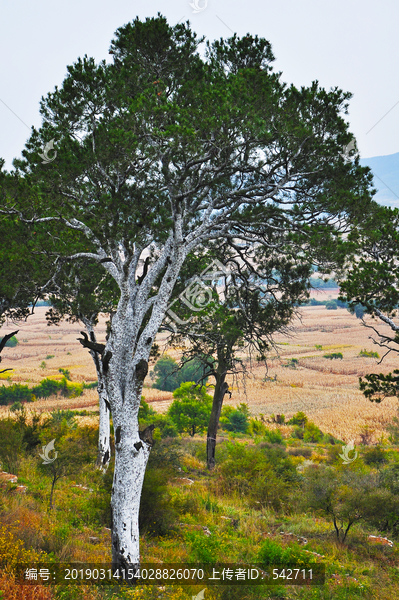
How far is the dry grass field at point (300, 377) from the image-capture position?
136 feet

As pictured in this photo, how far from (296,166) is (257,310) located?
4.62 m

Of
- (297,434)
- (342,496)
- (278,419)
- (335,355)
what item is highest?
(342,496)

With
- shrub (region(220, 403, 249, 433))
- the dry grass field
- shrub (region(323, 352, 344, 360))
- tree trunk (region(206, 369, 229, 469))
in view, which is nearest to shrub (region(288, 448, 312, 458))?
the dry grass field

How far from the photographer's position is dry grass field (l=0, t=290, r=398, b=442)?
4156cm

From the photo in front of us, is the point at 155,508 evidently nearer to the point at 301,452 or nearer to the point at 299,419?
the point at 301,452

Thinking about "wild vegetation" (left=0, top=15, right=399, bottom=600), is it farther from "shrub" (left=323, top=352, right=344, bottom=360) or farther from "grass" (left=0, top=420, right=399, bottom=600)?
"shrub" (left=323, top=352, right=344, bottom=360)

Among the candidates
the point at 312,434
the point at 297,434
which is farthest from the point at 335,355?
the point at 312,434

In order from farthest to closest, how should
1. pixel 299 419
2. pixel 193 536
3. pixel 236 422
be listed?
pixel 299 419, pixel 236 422, pixel 193 536

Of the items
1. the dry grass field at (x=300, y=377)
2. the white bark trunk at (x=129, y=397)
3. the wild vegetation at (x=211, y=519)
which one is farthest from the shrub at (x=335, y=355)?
the white bark trunk at (x=129, y=397)

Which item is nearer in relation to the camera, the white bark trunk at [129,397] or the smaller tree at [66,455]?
the white bark trunk at [129,397]

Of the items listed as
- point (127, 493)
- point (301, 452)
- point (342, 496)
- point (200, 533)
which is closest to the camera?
point (127, 493)

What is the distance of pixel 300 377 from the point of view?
61.9 m

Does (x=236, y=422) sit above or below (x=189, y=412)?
below

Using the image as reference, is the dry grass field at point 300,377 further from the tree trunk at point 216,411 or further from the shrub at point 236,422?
the shrub at point 236,422
